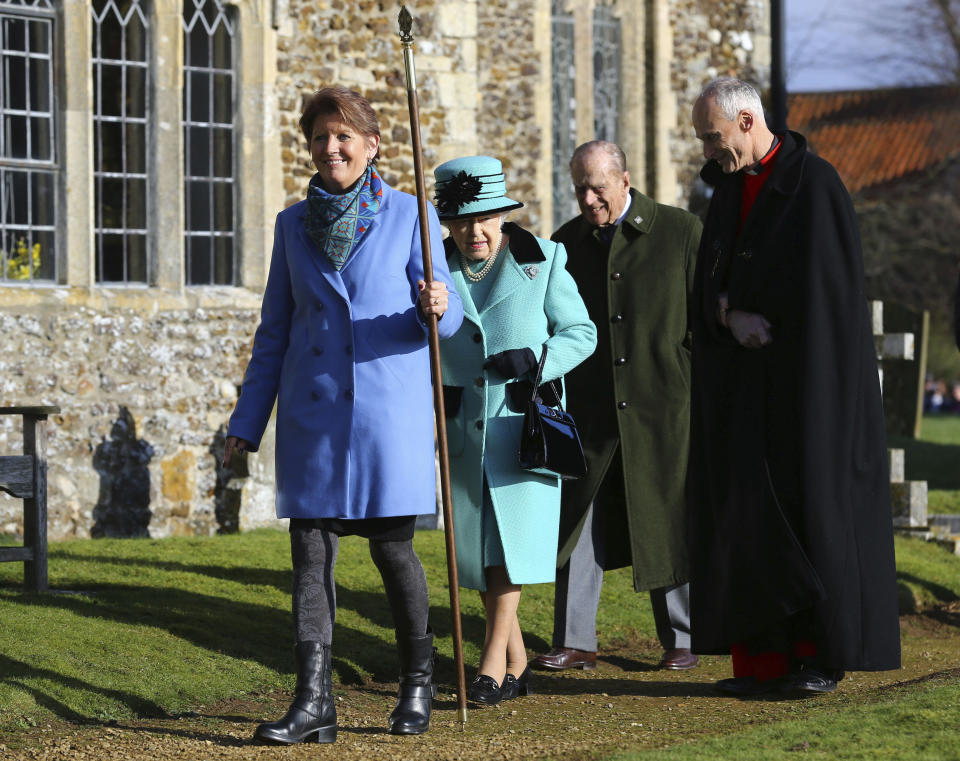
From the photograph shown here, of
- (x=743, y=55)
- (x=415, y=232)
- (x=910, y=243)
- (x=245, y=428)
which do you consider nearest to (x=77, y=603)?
(x=245, y=428)

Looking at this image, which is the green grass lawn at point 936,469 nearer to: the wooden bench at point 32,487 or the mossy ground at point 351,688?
the mossy ground at point 351,688

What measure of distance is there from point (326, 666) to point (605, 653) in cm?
238

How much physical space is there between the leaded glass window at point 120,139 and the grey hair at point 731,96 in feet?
19.2

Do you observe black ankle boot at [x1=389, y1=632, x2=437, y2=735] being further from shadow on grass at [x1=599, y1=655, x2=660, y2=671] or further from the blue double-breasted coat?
shadow on grass at [x1=599, y1=655, x2=660, y2=671]

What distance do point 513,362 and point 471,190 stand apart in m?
0.63

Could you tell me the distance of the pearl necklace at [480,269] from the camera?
5914mm

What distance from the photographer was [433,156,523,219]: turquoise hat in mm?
5723

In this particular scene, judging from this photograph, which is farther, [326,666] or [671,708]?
[671,708]

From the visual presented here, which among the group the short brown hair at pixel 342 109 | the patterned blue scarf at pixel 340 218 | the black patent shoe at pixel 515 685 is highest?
the short brown hair at pixel 342 109

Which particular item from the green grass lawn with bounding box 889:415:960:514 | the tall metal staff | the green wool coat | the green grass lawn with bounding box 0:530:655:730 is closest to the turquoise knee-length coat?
the tall metal staff

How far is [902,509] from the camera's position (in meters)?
10.7

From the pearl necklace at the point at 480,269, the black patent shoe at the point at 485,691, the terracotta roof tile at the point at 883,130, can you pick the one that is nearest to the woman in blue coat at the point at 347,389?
the black patent shoe at the point at 485,691

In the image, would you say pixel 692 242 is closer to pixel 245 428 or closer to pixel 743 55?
pixel 245 428

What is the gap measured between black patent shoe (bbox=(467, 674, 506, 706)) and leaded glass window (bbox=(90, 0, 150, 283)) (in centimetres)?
573
